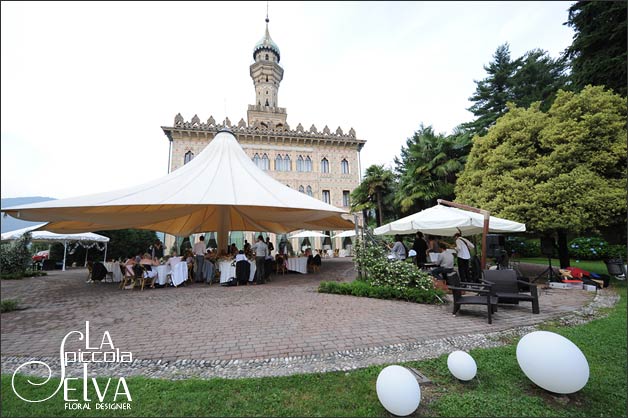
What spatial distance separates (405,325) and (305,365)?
1.96 m

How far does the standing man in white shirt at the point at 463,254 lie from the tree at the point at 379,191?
12.2 metres

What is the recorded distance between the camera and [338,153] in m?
30.5

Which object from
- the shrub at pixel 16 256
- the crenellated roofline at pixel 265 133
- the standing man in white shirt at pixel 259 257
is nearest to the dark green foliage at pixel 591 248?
the standing man in white shirt at pixel 259 257

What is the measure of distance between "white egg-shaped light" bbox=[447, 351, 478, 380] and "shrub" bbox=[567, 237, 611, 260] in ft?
66.0

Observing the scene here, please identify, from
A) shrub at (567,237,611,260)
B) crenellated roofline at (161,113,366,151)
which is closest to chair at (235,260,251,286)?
shrub at (567,237,611,260)

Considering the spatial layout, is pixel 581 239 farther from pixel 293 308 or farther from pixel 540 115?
pixel 293 308

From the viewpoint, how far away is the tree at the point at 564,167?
25.3ft

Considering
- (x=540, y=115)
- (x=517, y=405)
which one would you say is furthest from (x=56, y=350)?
(x=540, y=115)

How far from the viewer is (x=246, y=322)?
4.38 meters

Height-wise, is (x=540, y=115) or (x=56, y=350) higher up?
(x=540, y=115)

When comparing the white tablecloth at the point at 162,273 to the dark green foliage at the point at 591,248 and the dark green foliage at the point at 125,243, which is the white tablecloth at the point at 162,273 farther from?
the dark green foliage at the point at 591,248

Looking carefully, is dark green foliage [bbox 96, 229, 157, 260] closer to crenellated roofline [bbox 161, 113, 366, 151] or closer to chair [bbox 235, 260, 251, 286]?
crenellated roofline [bbox 161, 113, 366, 151]

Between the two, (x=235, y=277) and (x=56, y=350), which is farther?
(x=235, y=277)

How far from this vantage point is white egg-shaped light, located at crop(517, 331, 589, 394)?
211cm
